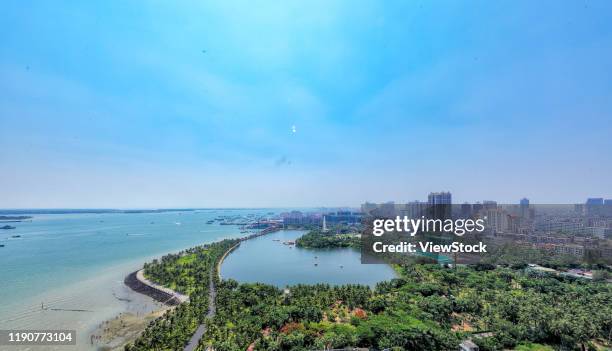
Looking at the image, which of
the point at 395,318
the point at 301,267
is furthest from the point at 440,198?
the point at 395,318

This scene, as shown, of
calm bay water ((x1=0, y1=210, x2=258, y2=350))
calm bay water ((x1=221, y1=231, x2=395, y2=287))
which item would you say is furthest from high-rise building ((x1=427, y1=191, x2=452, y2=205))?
calm bay water ((x1=0, y1=210, x2=258, y2=350))

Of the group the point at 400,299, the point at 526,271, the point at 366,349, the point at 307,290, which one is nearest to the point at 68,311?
the point at 307,290

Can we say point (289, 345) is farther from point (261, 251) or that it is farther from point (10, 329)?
point (261, 251)

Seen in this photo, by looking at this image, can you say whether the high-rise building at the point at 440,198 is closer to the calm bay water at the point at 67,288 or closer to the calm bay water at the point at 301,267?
the calm bay water at the point at 301,267

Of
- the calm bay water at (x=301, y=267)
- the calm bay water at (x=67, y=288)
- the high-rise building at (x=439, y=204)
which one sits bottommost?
the calm bay water at (x=301, y=267)

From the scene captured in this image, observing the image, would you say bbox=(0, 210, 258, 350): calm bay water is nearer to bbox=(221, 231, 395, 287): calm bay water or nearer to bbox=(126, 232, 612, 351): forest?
bbox=(126, 232, 612, 351): forest

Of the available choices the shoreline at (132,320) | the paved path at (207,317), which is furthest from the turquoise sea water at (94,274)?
the paved path at (207,317)

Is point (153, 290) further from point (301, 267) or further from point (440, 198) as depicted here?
point (440, 198)

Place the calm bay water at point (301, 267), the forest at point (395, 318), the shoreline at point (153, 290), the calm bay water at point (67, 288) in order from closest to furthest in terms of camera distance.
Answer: the forest at point (395, 318) < the calm bay water at point (67, 288) < the shoreline at point (153, 290) < the calm bay water at point (301, 267)
